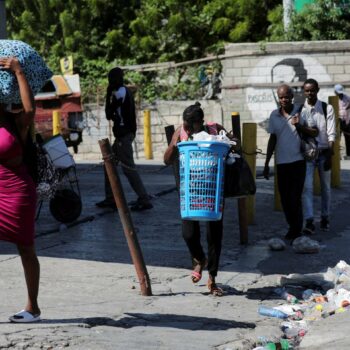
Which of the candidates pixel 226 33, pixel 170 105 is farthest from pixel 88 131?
pixel 226 33

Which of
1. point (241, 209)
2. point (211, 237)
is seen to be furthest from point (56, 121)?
point (211, 237)

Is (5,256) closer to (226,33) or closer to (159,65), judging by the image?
(159,65)

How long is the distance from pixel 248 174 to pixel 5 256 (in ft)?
9.56

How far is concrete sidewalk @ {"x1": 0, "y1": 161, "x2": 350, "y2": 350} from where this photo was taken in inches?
260

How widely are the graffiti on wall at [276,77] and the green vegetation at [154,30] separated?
1.69 meters

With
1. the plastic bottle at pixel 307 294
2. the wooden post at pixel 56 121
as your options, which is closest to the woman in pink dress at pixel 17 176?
the plastic bottle at pixel 307 294

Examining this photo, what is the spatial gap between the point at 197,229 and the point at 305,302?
111 centimetres

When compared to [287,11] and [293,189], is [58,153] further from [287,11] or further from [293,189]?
[287,11]

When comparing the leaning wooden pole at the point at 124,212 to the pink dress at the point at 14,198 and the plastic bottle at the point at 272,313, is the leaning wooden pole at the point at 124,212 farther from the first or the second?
the pink dress at the point at 14,198

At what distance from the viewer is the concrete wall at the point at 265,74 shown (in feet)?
74.6

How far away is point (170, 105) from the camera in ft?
80.5

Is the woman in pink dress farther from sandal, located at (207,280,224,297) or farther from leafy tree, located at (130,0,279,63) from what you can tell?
leafy tree, located at (130,0,279,63)

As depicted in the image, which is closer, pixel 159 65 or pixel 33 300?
pixel 33 300

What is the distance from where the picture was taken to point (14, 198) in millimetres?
6375
